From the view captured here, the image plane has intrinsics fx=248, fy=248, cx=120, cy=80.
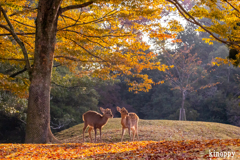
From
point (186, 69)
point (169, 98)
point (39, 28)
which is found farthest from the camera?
point (169, 98)

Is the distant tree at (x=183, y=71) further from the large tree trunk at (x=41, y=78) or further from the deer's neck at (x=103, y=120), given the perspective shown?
the large tree trunk at (x=41, y=78)

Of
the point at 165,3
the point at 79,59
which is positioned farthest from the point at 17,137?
the point at 165,3

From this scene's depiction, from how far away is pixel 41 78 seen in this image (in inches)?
303

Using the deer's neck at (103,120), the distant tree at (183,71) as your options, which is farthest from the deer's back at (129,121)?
the distant tree at (183,71)

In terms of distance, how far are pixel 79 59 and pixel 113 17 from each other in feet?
7.91

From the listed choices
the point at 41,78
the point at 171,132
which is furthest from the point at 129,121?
the point at 171,132

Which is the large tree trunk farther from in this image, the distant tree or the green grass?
the distant tree

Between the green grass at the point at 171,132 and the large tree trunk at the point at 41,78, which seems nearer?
the large tree trunk at the point at 41,78

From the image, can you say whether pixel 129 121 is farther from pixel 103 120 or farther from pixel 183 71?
pixel 183 71

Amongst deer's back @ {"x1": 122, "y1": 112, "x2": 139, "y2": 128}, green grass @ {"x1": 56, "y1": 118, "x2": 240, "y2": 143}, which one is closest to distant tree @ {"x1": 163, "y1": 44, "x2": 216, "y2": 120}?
green grass @ {"x1": 56, "y1": 118, "x2": 240, "y2": 143}

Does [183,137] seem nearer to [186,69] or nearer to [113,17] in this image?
[113,17]

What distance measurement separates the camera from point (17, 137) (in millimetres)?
18953

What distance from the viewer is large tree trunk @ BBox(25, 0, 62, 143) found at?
24.9ft

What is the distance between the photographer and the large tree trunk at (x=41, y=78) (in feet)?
24.9
